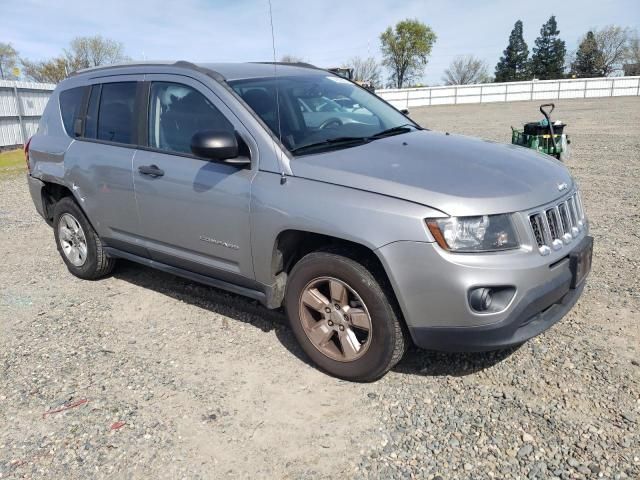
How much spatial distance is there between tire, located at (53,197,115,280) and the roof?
4.32ft

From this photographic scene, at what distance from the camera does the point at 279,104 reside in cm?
367

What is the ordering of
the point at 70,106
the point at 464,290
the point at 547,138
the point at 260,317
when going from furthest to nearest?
the point at 547,138, the point at 70,106, the point at 260,317, the point at 464,290

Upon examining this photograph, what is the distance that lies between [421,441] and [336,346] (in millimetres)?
812

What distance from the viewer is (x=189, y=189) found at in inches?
145

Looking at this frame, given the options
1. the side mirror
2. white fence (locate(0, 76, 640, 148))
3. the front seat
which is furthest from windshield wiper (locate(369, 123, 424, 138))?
A: white fence (locate(0, 76, 640, 148))

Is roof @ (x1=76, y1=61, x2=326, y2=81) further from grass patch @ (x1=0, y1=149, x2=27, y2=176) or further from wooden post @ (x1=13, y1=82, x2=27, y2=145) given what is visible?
wooden post @ (x1=13, y1=82, x2=27, y2=145)

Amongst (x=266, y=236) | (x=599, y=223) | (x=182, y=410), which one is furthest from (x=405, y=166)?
(x=599, y=223)

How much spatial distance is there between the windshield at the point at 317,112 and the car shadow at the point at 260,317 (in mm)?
1431

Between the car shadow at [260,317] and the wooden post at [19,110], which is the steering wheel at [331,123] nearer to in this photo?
the car shadow at [260,317]

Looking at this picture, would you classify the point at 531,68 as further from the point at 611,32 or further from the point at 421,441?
the point at 421,441

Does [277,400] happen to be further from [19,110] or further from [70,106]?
[19,110]

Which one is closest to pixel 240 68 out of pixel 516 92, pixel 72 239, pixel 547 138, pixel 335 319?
pixel 335 319

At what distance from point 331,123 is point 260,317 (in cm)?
160

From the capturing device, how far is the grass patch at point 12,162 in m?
13.5
